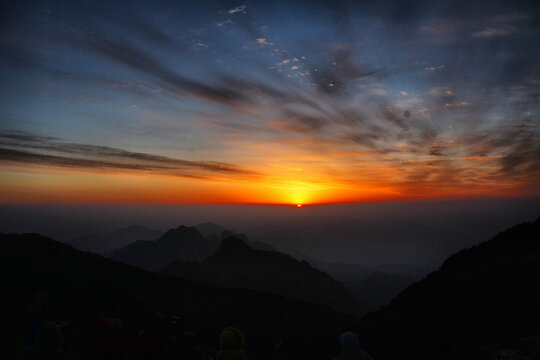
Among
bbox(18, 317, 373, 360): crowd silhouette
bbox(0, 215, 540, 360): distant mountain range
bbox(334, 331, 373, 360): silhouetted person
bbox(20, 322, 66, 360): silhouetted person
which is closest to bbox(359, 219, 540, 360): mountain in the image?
bbox(0, 215, 540, 360): distant mountain range

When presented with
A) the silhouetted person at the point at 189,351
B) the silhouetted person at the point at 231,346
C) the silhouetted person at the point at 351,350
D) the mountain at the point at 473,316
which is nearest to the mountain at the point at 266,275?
the mountain at the point at 473,316

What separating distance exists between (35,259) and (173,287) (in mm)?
15671

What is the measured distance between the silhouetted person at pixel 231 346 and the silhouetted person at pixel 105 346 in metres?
2.23

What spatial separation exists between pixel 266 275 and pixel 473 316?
266ft

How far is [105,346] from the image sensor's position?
21.4 feet

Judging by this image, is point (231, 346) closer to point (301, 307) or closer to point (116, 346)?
point (116, 346)

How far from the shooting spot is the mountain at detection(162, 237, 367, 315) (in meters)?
83.8

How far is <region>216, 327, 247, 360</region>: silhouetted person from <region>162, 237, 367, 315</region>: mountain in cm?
7676

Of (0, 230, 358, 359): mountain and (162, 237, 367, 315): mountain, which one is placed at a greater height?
(0, 230, 358, 359): mountain

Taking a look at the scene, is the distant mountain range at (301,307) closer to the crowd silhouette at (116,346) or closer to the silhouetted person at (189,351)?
the silhouetted person at (189,351)

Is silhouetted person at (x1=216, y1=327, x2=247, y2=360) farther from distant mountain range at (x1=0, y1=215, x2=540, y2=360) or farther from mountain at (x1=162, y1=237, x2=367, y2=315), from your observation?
mountain at (x1=162, y1=237, x2=367, y2=315)

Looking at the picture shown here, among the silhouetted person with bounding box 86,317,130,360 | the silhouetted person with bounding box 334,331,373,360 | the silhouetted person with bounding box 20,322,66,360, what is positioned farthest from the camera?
the silhouetted person with bounding box 20,322,66,360

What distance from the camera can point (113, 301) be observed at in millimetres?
22438

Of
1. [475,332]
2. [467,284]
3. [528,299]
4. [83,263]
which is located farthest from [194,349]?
[83,263]
